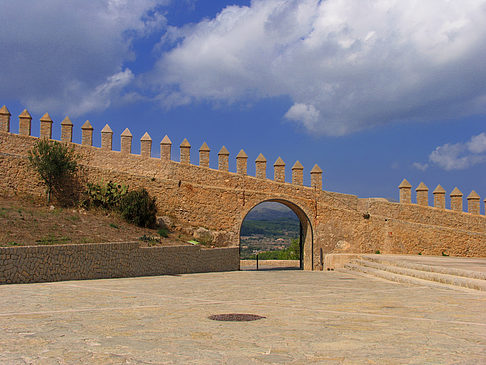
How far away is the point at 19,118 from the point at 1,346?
Result: 52.2ft

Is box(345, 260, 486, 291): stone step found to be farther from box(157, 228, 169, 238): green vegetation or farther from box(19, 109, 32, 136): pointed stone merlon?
box(19, 109, 32, 136): pointed stone merlon

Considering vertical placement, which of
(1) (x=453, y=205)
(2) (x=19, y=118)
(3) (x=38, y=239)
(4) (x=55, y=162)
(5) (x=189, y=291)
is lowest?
(5) (x=189, y=291)

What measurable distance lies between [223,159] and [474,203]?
39.8 feet

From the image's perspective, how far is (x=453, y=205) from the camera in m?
20.9

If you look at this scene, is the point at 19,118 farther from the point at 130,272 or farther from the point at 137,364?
the point at 137,364

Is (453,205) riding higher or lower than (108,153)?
lower

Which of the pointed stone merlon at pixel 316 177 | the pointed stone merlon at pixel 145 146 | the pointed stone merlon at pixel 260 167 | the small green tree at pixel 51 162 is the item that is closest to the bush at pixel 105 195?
the small green tree at pixel 51 162

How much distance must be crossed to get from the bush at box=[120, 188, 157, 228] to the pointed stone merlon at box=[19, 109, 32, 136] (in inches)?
188

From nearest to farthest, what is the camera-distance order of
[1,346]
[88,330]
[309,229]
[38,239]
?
[1,346] → [88,330] → [38,239] → [309,229]

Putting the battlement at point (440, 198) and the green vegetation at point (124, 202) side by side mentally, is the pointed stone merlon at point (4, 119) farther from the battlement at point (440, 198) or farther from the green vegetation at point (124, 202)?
the battlement at point (440, 198)

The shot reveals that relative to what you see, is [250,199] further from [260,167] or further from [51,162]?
[51,162]

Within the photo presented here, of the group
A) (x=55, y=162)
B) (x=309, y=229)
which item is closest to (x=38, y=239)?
(x=55, y=162)

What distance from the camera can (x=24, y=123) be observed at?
58.2 feet

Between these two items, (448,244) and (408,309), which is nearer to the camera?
(408,309)
